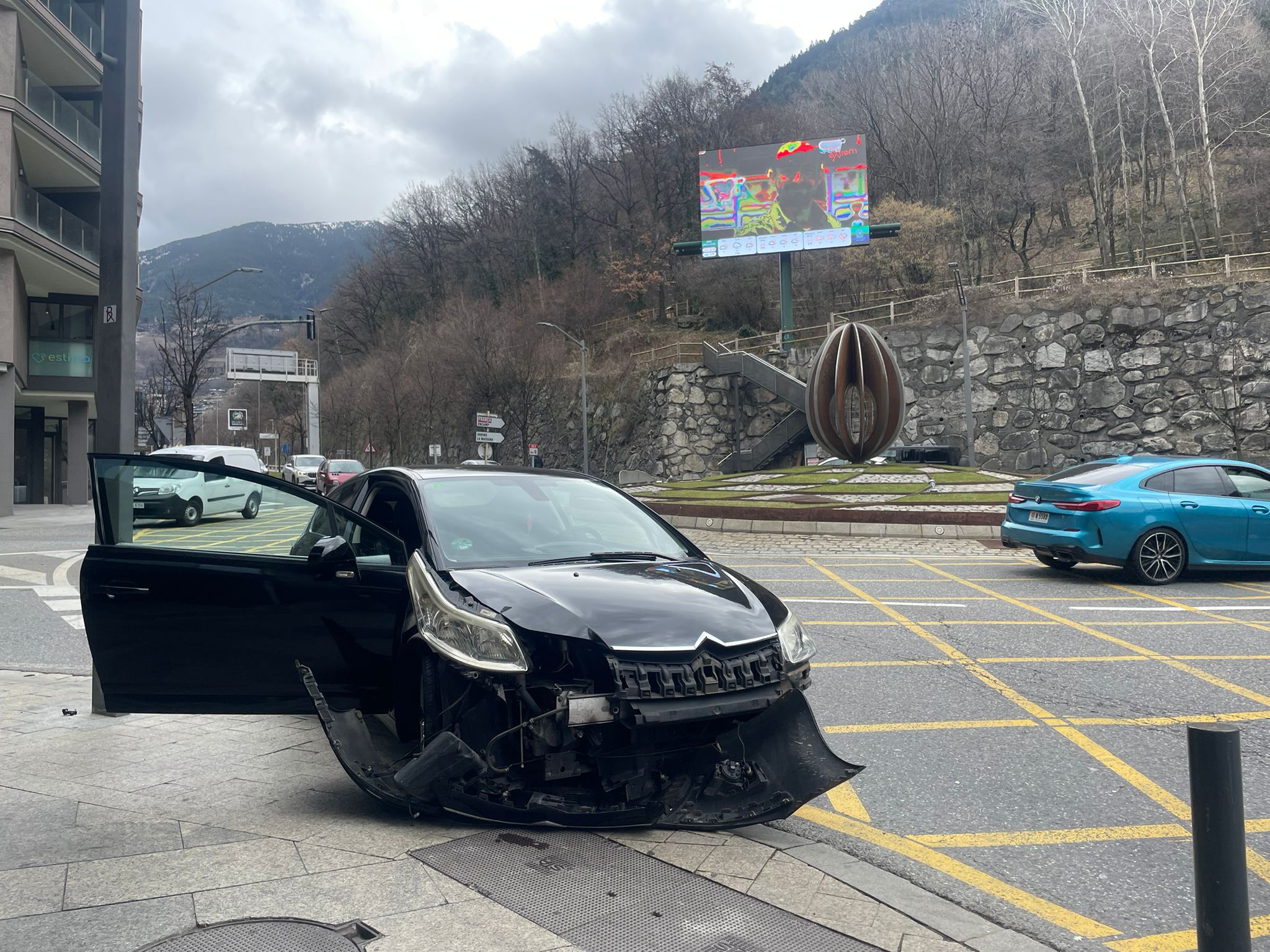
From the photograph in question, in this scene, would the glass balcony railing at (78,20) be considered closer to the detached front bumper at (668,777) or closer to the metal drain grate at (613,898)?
the detached front bumper at (668,777)

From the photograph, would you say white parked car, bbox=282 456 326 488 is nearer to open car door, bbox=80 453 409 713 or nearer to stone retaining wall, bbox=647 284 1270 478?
stone retaining wall, bbox=647 284 1270 478

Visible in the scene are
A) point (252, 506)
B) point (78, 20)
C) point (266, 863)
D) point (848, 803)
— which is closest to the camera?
point (266, 863)

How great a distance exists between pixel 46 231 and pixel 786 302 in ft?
91.8

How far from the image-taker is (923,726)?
17.8 ft

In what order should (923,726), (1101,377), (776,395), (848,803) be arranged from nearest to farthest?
(848,803) < (923,726) < (1101,377) < (776,395)

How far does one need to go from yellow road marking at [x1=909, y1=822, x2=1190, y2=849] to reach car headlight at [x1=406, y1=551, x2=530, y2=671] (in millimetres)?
1793

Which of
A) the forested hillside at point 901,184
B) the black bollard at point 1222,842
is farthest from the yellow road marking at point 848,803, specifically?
the forested hillside at point 901,184

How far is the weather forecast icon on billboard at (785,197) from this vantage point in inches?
1518

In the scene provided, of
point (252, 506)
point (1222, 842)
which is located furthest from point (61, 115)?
point (1222, 842)

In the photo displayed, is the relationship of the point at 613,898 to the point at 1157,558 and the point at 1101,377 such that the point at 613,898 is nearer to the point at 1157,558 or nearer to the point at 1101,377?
the point at 1157,558

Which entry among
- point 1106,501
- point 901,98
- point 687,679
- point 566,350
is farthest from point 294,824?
point 901,98

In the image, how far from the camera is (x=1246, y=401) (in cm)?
3262

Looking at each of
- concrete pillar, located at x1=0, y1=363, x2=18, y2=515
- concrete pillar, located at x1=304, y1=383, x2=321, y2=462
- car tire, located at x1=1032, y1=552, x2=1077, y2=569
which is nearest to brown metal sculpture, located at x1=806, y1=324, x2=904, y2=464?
car tire, located at x1=1032, y1=552, x2=1077, y2=569

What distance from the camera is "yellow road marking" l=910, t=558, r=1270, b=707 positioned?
19.8 ft
